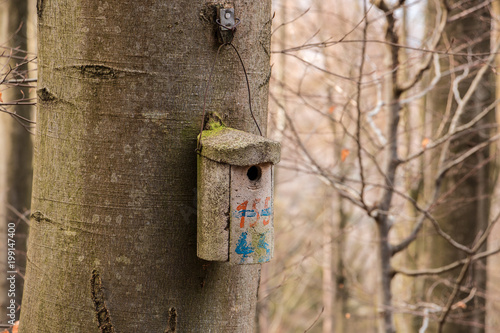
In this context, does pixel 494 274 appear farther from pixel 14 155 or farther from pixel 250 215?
pixel 250 215

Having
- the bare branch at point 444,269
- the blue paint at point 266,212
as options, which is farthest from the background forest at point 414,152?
the blue paint at point 266,212

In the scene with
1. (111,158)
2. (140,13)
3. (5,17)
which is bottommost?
(111,158)

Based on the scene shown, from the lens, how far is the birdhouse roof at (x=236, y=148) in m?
1.29

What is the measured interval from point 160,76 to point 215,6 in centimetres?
26

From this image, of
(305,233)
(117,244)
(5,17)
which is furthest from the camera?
(305,233)

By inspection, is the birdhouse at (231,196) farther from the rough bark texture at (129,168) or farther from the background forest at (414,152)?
the background forest at (414,152)

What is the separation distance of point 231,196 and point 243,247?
149mm

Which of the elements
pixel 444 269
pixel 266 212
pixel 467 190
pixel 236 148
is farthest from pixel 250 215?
pixel 467 190

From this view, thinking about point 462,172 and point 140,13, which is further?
point 462,172

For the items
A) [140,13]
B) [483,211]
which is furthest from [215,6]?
[483,211]

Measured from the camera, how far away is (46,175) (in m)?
1.41

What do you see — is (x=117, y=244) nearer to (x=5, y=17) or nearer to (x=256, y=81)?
(x=256, y=81)

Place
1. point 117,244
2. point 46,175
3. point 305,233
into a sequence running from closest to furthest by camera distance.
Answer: point 117,244 < point 46,175 < point 305,233

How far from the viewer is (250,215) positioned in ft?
4.49
